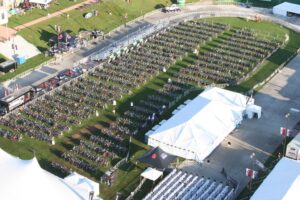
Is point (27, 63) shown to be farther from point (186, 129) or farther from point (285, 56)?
point (285, 56)

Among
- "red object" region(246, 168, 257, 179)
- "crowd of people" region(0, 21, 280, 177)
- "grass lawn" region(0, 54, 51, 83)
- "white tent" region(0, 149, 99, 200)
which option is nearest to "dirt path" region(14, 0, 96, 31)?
"grass lawn" region(0, 54, 51, 83)

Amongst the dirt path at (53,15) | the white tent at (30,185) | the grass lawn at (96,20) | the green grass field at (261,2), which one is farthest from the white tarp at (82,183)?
the green grass field at (261,2)

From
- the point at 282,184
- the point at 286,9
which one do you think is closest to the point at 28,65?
the point at 282,184

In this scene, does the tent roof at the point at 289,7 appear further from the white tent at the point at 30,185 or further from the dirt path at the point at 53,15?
the white tent at the point at 30,185

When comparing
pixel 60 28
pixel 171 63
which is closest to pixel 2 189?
pixel 171 63

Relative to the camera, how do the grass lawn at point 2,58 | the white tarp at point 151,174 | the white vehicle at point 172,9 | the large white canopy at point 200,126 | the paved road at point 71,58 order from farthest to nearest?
the white vehicle at point 172,9 → the grass lawn at point 2,58 → the paved road at point 71,58 → the large white canopy at point 200,126 → the white tarp at point 151,174

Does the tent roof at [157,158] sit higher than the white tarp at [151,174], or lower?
higher
